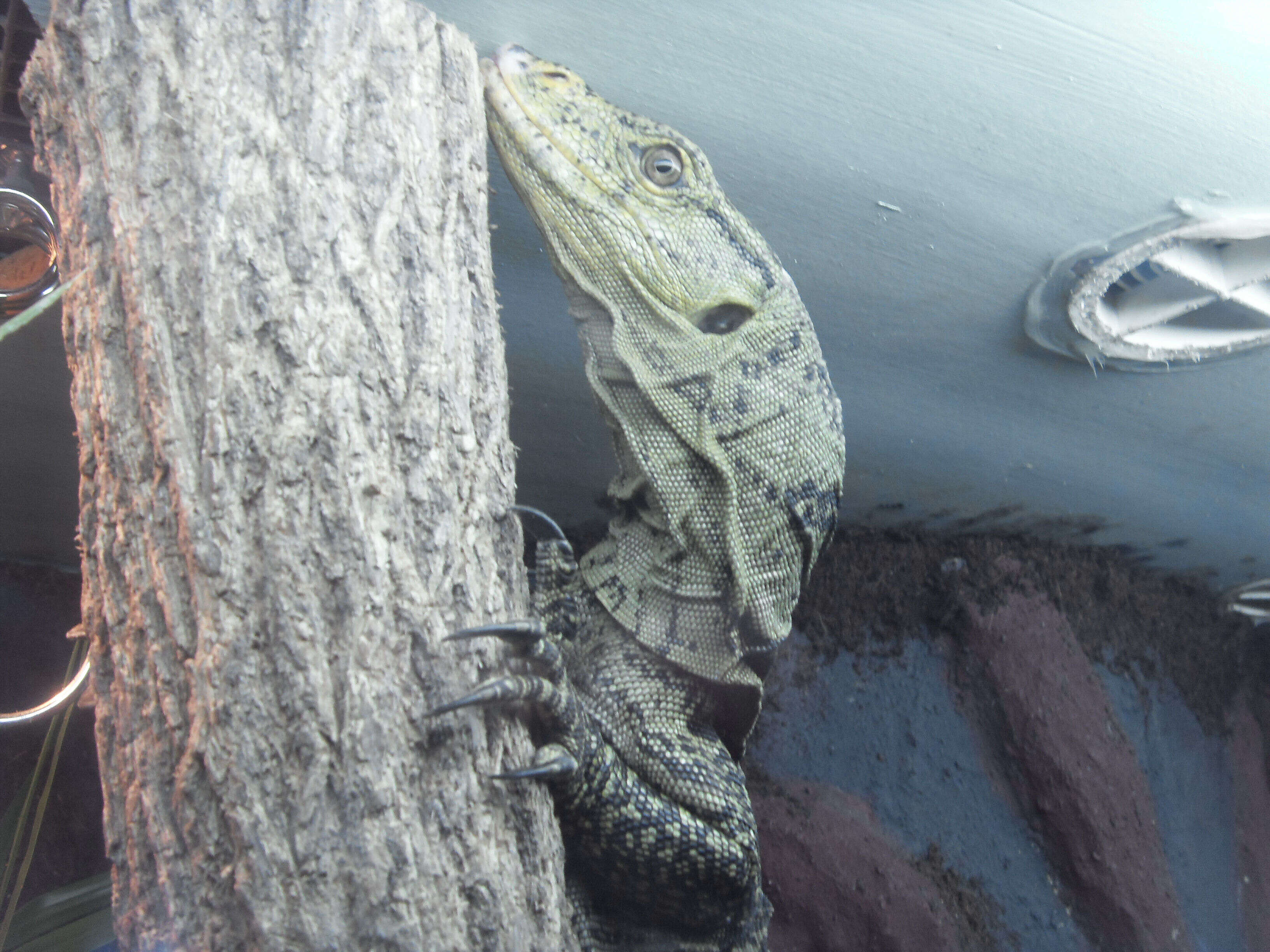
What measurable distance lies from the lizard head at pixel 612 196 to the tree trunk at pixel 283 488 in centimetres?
39

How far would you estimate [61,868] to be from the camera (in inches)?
109

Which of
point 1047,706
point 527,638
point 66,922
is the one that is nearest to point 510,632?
point 527,638

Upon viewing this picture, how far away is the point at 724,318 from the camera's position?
6.52 feet

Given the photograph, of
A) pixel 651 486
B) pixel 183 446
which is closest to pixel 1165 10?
pixel 651 486

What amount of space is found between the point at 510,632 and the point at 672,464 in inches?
30.0

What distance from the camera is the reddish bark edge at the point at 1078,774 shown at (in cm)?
288

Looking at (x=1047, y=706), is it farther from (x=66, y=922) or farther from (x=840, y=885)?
(x=66, y=922)

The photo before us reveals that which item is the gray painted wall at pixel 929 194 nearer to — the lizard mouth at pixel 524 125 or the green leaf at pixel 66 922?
the lizard mouth at pixel 524 125

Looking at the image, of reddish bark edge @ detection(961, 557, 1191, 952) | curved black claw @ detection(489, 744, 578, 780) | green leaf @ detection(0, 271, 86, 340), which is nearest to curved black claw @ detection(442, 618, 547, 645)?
curved black claw @ detection(489, 744, 578, 780)

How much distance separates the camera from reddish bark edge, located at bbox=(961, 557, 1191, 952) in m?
2.88

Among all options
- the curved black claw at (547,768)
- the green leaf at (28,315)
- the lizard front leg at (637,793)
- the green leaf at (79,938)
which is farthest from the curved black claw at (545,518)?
the green leaf at (79,938)

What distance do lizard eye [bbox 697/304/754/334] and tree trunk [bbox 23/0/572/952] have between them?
0.68m

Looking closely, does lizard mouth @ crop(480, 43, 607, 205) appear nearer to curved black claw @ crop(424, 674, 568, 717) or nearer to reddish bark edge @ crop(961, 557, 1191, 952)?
curved black claw @ crop(424, 674, 568, 717)

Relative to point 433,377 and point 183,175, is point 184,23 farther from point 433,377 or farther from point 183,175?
point 433,377
